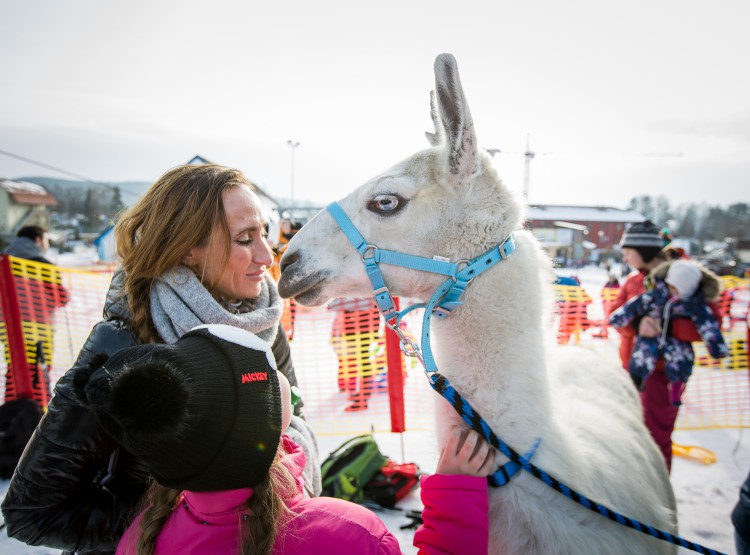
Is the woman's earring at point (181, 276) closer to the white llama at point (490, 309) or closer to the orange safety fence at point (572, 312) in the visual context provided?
the white llama at point (490, 309)

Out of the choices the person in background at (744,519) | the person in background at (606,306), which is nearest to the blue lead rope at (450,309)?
the person in background at (744,519)

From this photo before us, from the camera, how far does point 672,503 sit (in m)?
2.05

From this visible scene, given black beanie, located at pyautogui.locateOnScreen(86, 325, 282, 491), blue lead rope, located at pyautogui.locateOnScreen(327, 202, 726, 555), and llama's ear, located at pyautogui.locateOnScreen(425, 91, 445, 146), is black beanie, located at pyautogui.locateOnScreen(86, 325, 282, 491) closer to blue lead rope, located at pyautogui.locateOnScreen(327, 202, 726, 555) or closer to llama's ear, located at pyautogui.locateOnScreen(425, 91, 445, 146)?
blue lead rope, located at pyautogui.locateOnScreen(327, 202, 726, 555)

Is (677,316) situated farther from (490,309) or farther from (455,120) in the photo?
(455,120)

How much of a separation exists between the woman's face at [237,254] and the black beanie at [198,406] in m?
0.56

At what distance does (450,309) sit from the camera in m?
1.44

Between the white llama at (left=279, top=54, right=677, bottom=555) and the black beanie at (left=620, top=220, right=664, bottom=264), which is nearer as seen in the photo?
the white llama at (left=279, top=54, right=677, bottom=555)

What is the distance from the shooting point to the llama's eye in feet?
4.93

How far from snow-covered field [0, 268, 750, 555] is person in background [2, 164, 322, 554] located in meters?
1.00

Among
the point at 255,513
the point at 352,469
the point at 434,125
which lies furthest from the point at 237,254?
the point at 352,469

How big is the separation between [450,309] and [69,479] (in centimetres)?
119

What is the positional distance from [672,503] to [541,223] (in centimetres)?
5112

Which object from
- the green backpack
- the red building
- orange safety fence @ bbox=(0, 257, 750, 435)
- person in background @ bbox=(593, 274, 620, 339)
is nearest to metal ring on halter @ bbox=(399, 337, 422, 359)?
the green backpack

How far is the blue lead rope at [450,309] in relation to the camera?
1.26 m
